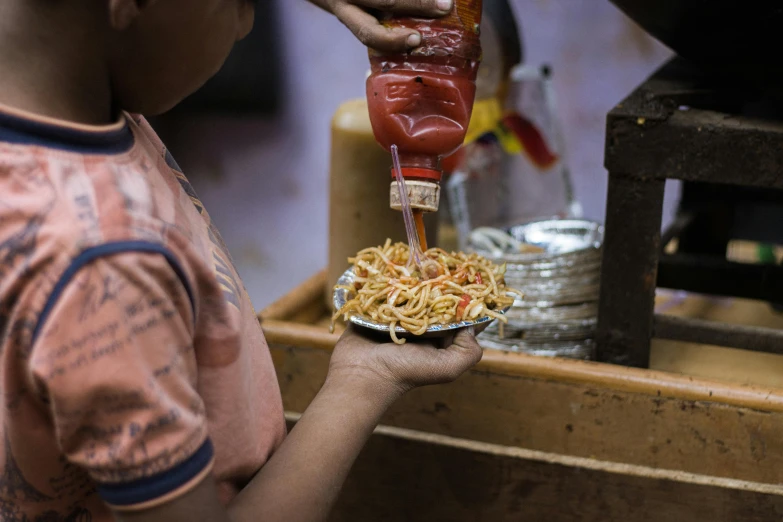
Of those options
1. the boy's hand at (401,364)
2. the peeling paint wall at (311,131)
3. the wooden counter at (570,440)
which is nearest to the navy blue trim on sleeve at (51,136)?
the boy's hand at (401,364)

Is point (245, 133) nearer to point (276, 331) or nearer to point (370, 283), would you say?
point (276, 331)

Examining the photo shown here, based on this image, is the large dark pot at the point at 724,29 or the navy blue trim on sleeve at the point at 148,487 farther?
the large dark pot at the point at 724,29

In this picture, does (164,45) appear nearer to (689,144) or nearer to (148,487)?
(148,487)

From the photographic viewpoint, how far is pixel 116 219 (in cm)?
65

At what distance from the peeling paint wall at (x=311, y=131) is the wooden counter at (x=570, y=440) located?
1.47 meters

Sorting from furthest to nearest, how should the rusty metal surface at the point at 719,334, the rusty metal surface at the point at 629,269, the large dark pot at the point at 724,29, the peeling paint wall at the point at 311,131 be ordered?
the peeling paint wall at the point at 311,131 → the rusty metal surface at the point at 719,334 → the rusty metal surface at the point at 629,269 → the large dark pot at the point at 724,29

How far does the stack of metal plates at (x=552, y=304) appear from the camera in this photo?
1612 millimetres

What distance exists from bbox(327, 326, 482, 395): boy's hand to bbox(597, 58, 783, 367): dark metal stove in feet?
1.59

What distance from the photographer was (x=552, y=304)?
164 centimetres

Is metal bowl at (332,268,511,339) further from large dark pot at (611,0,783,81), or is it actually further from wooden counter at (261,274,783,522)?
large dark pot at (611,0,783,81)

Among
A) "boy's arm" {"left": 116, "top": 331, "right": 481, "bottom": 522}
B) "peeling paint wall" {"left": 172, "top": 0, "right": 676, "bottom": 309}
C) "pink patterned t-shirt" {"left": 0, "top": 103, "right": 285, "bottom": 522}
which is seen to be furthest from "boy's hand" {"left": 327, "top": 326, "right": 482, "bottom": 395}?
"peeling paint wall" {"left": 172, "top": 0, "right": 676, "bottom": 309}

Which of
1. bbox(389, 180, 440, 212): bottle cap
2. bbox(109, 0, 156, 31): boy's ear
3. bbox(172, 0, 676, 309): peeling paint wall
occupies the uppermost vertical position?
bbox(109, 0, 156, 31): boy's ear

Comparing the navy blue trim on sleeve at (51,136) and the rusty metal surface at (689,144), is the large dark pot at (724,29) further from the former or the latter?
the navy blue trim on sleeve at (51,136)

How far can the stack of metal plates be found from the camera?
1612mm
